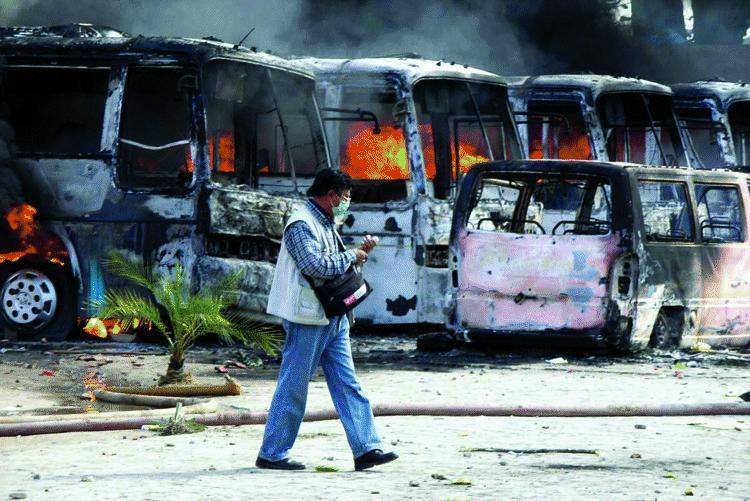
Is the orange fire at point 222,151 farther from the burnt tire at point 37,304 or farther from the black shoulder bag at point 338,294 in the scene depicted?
the black shoulder bag at point 338,294

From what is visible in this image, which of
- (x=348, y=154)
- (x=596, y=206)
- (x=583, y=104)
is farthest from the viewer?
(x=583, y=104)

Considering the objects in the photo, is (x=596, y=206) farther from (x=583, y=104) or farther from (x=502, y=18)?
(x=502, y=18)

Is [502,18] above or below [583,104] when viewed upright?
above

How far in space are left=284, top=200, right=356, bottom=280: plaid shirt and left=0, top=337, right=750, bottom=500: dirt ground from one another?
0.98m

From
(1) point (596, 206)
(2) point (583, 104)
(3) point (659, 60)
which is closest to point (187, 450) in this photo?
(1) point (596, 206)

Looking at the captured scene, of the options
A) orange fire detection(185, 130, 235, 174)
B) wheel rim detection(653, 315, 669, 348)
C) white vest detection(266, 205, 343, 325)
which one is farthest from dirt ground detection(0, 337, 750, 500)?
orange fire detection(185, 130, 235, 174)

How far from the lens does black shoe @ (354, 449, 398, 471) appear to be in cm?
738

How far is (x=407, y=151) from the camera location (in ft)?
53.5

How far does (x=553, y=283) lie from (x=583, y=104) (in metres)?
6.25

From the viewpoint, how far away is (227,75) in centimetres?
1476

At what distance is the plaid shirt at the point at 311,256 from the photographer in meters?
7.44

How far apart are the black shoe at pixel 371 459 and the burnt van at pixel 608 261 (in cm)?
610

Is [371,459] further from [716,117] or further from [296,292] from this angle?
[716,117]

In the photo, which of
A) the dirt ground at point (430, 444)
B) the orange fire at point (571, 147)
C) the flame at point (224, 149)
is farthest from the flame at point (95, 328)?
the orange fire at point (571, 147)
